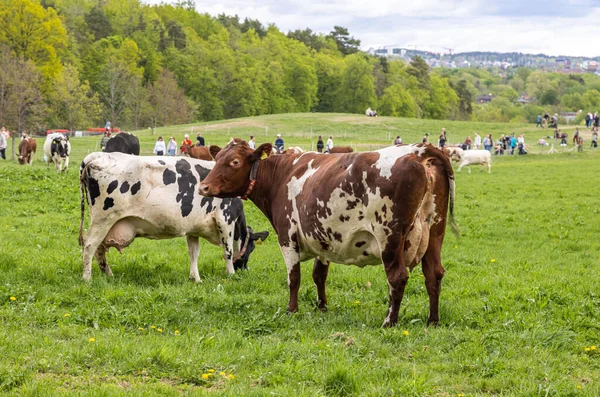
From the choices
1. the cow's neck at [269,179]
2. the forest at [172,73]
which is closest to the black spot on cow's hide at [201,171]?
the cow's neck at [269,179]

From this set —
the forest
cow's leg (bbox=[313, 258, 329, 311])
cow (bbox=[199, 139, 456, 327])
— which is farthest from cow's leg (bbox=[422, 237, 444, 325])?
the forest

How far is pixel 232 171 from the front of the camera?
404 inches

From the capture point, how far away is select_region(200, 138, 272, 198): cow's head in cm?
1019

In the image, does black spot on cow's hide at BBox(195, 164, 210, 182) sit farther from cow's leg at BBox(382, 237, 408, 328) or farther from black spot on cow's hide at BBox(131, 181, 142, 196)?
cow's leg at BBox(382, 237, 408, 328)

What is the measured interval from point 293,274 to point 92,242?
3.57m

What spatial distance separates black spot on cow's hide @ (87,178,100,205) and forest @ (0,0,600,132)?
54754mm

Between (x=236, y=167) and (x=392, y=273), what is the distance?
2.99 m

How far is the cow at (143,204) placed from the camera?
36.6 ft


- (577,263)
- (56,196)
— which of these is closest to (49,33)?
(56,196)

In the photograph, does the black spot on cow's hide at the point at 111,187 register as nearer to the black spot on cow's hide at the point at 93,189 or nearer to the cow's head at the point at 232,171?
the black spot on cow's hide at the point at 93,189

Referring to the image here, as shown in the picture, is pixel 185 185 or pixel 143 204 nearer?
pixel 143 204

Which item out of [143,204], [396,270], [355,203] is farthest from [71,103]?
[396,270]

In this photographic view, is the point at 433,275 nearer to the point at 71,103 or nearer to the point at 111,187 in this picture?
the point at 111,187

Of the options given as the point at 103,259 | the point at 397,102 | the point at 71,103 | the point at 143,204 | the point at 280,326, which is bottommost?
the point at 280,326
